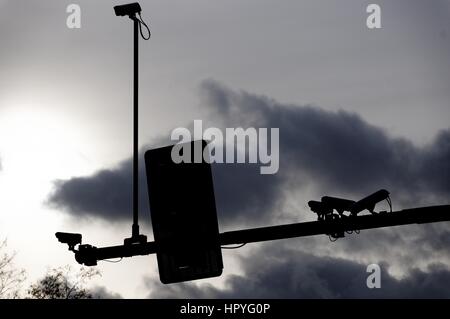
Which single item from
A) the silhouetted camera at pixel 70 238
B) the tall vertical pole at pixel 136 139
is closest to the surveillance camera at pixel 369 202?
the tall vertical pole at pixel 136 139

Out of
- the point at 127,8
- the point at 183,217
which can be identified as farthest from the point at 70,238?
the point at 127,8

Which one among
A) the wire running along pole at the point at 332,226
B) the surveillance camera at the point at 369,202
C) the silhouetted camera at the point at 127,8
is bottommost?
the wire running along pole at the point at 332,226

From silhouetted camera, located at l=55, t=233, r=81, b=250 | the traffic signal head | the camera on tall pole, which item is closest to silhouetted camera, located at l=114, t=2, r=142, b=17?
the camera on tall pole

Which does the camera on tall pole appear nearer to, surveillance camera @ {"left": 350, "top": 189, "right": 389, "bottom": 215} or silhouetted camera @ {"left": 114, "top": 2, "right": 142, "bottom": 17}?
silhouetted camera @ {"left": 114, "top": 2, "right": 142, "bottom": 17}

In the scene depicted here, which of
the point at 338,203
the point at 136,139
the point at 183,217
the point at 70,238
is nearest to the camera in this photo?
the point at 183,217

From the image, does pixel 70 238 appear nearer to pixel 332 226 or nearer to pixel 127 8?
pixel 127 8

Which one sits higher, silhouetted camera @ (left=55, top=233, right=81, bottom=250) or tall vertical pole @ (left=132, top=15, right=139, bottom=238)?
tall vertical pole @ (left=132, top=15, right=139, bottom=238)

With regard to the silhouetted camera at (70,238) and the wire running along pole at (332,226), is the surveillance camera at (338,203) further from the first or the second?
the silhouetted camera at (70,238)

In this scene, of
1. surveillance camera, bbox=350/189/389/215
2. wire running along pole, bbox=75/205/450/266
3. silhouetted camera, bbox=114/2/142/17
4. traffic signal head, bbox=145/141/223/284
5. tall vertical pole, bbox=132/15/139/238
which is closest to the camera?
wire running along pole, bbox=75/205/450/266

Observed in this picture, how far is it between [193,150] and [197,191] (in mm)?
464

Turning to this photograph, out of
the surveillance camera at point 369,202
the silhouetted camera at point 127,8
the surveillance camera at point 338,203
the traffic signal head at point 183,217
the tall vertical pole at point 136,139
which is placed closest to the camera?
the traffic signal head at point 183,217
